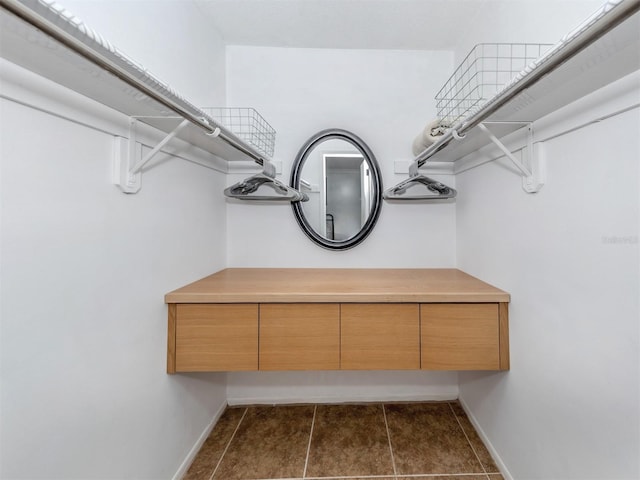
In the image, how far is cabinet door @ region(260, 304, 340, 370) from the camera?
1104 millimetres

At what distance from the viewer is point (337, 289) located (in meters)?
1.18

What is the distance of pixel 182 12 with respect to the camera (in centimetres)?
125

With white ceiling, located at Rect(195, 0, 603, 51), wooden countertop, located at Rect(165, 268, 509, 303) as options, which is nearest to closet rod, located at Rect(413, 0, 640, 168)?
white ceiling, located at Rect(195, 0, 603, 51)

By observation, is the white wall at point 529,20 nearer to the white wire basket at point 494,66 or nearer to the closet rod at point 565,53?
the white wire basket at point 494,66

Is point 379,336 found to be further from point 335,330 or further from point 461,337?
point 461,337

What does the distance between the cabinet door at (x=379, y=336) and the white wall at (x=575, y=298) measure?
45cm

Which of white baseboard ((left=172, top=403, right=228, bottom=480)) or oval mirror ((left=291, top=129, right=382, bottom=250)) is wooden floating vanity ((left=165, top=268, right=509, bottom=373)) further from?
oval mirror ((left=291, top=129, right=382, bottom=250))

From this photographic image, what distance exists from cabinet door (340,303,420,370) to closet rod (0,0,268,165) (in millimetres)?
977

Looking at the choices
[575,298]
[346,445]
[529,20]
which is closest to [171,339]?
[346,445]

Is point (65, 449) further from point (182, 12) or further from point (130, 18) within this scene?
point (182, 12)

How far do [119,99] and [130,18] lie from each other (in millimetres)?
415

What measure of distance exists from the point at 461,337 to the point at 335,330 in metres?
0.57

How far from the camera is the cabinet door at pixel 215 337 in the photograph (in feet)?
3.62

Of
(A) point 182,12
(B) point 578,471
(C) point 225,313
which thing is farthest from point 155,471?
(A) point 182,12
